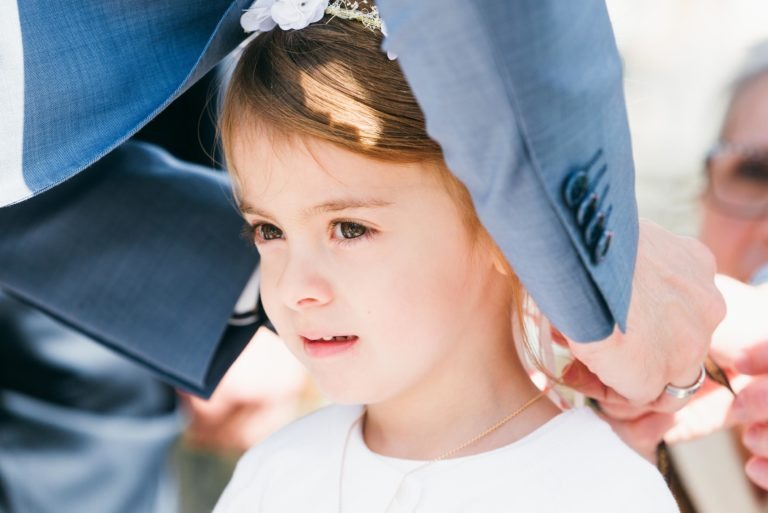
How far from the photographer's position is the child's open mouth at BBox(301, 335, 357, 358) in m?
1.25

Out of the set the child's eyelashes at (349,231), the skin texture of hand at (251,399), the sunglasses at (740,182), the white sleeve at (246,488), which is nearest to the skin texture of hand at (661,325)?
the child's eyelashes at (349,231)

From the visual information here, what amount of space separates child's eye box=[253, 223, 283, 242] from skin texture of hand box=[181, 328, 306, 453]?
1.22 meters

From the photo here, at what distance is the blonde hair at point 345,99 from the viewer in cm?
120

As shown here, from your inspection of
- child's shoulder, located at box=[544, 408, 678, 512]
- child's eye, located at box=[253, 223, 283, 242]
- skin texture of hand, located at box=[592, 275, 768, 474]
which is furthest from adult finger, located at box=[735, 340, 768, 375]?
child's eye, located at box=[253, 223, 283, 242]

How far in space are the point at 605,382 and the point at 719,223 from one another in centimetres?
117

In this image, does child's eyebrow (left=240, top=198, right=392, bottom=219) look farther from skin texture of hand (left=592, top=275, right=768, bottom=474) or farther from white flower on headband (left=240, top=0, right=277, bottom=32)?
skin texture of hand (left=592, top=275, right=768, bottom=474)

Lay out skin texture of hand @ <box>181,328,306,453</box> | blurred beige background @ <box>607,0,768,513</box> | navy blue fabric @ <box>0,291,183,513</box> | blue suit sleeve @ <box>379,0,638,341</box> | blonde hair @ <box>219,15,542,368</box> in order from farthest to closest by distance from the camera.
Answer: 1. blurred beige background @ <box>607,0,768,513</box>
2. skin texture of hand @ <box>181,328,306,453</box>
3. navy blue fabric @ <box>0,291,183,513</box>
4. blonde hair @ <box>219,15,542,368</box>
5. blue suit sleeve @ <box>379,0,638,341</box>

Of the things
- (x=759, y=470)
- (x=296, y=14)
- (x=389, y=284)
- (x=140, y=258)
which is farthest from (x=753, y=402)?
(x=140, y=258)

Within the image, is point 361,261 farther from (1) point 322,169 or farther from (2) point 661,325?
(2) point 661,325

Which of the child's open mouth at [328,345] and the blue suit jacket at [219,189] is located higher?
the blue suit jacket at [219,189]

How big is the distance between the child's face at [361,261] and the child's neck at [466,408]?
0.08 metres

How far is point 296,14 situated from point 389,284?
Result: 1.15ft

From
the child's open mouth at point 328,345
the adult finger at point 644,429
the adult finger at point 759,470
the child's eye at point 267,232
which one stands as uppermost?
the child's eye at point 267,232

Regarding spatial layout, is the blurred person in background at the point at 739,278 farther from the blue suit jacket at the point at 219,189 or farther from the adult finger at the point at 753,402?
the blue suit jacket at the point at 219,189
